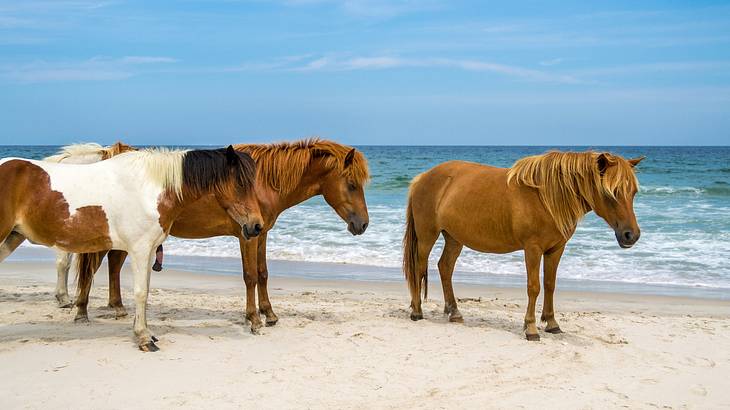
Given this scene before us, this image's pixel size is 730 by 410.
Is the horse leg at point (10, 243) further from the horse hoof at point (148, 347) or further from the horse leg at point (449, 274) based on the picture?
the horse leg at point (449, 274)

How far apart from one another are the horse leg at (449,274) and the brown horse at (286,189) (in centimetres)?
97

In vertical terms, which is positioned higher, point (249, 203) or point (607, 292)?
point (249, 203)

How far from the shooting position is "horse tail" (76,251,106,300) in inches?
227

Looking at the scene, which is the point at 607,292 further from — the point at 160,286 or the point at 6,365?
the point at 6,365

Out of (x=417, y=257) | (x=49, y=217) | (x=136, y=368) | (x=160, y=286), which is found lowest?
(x=160, y=286)

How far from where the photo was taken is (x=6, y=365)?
455 centimetres

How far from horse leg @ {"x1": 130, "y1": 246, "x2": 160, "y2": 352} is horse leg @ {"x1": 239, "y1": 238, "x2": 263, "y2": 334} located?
2.75 feet

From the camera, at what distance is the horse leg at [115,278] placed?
235 inches

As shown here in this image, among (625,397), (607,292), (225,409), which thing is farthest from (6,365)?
(607,292)

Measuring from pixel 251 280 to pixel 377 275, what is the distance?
162 inches

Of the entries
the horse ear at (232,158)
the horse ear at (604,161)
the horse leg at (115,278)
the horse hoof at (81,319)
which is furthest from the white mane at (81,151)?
the horse ear at (604,161)

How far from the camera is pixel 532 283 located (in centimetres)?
536

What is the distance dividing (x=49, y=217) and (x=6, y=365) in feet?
3.35

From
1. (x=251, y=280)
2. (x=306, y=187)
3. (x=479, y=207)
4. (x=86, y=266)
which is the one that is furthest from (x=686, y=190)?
(x=86, y=266)
